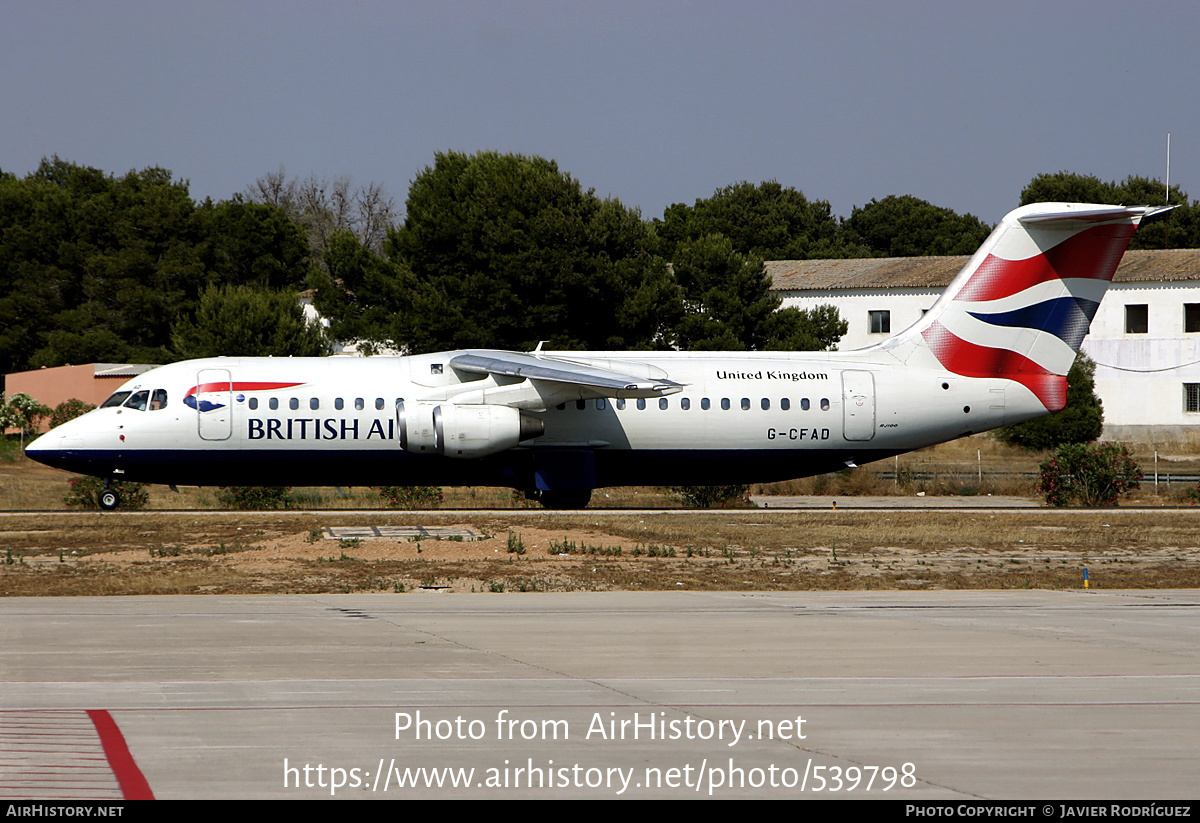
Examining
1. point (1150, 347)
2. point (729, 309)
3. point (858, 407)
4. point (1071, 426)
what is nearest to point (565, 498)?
point (858, 407)

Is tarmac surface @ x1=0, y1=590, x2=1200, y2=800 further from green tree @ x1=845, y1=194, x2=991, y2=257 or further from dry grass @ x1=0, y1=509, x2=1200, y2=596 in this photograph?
green tree @ x1=845, y1=194, x2=991, y2=257

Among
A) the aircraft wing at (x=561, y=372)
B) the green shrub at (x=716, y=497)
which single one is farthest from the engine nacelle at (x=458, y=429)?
the green shrub at (x=716, y=497)

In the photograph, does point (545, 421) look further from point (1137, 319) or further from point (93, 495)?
point (1137, 319)

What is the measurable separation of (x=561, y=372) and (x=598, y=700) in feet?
61.6

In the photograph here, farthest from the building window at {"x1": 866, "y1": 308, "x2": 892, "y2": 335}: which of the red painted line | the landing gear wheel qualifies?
the red painted line

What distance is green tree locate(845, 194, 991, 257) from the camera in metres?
116

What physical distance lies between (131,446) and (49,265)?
6592 centimetres

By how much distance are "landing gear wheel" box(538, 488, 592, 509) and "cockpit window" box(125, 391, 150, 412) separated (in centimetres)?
939

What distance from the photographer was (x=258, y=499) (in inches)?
1403

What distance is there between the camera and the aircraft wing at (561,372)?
29.4 m

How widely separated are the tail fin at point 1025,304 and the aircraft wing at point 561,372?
7.03 meters

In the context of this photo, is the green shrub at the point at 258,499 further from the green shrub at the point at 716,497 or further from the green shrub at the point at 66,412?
the green shrub at the point at 66,412

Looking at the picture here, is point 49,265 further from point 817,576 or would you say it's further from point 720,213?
point 817,576
